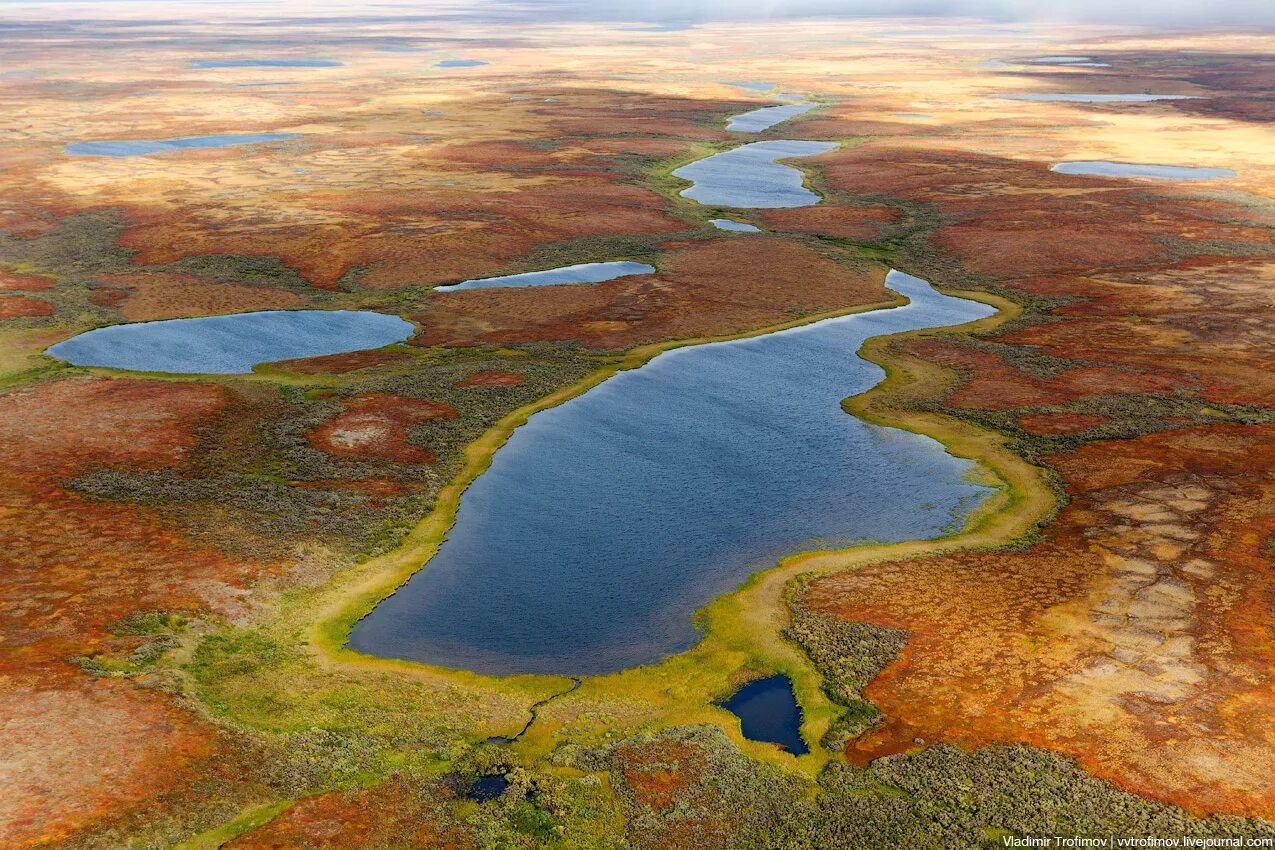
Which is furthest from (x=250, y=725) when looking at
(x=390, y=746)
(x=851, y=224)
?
(x=851, y=224)

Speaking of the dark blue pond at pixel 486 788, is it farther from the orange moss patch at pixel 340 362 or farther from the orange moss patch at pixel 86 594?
the orange moss patch at pixel 340 362

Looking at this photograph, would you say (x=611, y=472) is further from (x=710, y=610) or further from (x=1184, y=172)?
(x=1184, y=172)

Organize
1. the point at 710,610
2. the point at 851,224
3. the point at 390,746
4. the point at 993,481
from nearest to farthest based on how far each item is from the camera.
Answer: the point at 390,746
the point at 710,610
the point at 993,481
the point at 851,224

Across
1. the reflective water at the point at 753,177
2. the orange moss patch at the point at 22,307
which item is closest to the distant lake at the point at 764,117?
the reflective water at the point at 753,177

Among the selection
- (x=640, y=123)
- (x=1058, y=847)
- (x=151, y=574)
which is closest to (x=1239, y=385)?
(x=1058, y=847)

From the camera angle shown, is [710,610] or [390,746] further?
[710,610]

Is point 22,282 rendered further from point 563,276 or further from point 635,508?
point 635,508

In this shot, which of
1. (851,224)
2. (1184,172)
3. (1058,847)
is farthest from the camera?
(1184,172)
